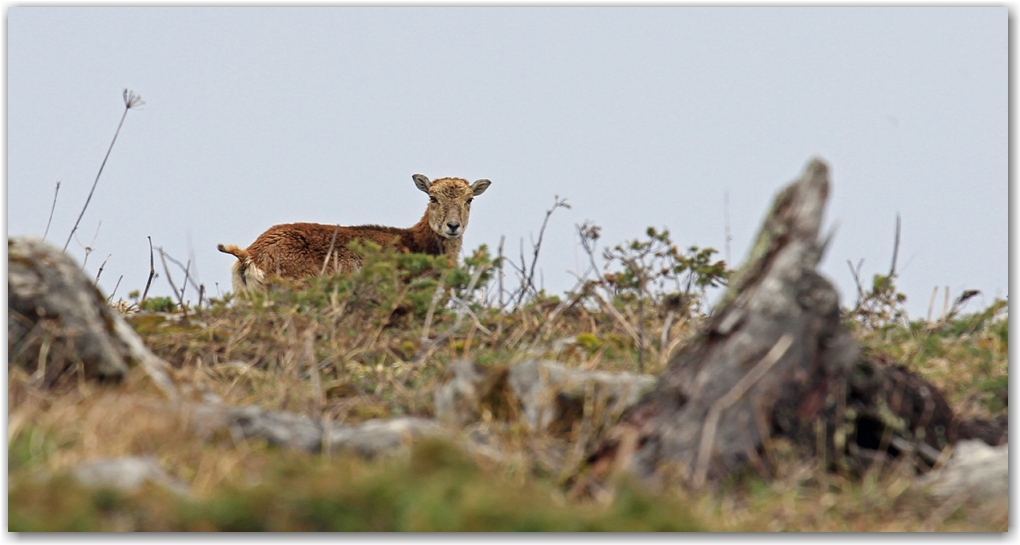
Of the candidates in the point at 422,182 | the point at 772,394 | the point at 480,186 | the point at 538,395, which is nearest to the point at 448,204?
the point at 422,182

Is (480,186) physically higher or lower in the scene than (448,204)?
higher

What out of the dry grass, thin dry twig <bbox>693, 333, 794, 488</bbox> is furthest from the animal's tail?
thin dry twig <bbox>693, 333, 794, 488</bbox>

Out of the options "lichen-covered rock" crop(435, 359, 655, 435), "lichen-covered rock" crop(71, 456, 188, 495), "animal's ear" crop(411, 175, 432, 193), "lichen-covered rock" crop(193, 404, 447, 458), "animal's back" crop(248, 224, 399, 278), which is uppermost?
"animal's ear" crop(411, 175, 432, 193)

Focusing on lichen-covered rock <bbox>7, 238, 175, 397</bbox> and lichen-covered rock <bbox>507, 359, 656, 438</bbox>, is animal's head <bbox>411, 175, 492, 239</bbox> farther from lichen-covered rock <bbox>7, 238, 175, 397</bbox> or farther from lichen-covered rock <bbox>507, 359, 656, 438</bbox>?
lichen-covered rock <bbox>507, 359, 656, 438</bbox>

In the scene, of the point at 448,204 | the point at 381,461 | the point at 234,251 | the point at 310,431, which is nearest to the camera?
the point at 381,461

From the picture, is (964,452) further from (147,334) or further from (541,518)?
(147,334)

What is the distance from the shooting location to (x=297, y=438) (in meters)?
5.14

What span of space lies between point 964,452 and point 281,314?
5.01 metres

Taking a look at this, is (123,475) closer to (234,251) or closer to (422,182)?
(234,251)

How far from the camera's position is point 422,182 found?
53.3 ft

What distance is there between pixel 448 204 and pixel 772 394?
1113 cm

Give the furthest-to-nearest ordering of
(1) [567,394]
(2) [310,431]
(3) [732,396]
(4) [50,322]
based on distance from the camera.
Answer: (4) [50,322] < (1) [567,394] < (2) [310,431] < (3) [732,396]

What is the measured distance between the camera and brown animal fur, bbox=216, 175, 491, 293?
44.7 feet

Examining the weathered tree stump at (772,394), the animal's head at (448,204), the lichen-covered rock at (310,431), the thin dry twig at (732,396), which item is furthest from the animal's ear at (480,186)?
the thin dry twig at (732,396)
